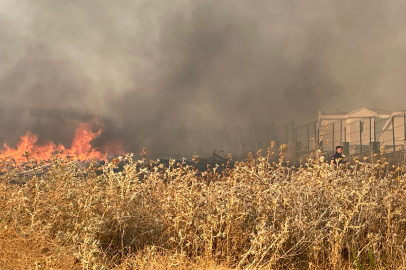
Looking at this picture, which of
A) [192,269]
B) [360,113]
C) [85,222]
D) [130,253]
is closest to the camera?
[192,269]

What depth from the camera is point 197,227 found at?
4082mm

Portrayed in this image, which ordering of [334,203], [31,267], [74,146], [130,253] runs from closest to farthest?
[31,267]
[130,253]
[334,203]
[74,146]

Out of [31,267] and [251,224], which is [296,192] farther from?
[31,267]

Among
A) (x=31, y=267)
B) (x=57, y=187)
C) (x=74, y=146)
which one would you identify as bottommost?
(x=31, y=267)

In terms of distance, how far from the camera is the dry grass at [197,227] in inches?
136

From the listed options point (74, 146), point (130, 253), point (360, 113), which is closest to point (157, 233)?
point (130, 253)

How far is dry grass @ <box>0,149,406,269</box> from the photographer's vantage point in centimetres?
345

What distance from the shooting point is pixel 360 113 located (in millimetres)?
45062

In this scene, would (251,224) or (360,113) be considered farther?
(360,113)

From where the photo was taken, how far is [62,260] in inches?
129

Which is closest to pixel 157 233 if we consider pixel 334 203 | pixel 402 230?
pixel 334 203

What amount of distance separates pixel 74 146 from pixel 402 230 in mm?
23093

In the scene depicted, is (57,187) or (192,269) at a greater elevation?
(57,187)

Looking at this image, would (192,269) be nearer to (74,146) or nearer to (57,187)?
(57,187)
